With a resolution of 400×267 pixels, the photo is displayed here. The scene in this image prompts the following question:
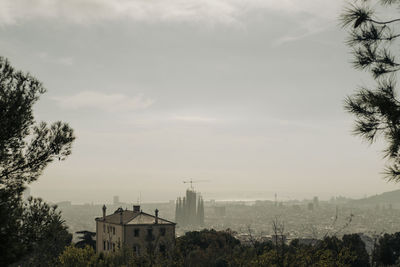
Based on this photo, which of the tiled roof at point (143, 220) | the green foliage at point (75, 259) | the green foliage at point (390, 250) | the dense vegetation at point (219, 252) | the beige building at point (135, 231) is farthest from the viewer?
the tiled roof at point (143, 220)

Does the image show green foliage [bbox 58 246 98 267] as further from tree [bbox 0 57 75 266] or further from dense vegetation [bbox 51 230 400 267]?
tree [bbox 0 57 75 266]

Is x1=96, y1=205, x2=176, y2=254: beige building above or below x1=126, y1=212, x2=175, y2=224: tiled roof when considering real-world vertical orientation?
below

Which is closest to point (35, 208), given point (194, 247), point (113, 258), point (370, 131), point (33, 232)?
point (33, 232)

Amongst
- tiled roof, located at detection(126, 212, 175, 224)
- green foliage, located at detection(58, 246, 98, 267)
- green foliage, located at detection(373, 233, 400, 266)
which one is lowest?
green foliage, located at detection(373, 233, 400, 266)

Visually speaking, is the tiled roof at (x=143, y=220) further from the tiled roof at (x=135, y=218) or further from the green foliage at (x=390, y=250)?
the green foliage at (x=390, y=250)

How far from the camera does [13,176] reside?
679 inches

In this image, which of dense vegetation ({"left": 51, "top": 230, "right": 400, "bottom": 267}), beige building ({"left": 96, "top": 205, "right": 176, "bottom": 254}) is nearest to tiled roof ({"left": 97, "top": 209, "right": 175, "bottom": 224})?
beige building ({"left": 96, "top": 205, "right": 176, "bottom": 254})

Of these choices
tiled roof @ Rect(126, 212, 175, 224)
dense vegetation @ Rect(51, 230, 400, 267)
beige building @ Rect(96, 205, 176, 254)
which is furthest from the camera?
tiled roof @ Rect(126, 212, 175, 224)

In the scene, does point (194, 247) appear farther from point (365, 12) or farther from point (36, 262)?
point (365, 12)

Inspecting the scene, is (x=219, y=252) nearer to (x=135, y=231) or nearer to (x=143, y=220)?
(x=135, y=231)

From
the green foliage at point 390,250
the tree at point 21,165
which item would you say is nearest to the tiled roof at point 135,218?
the green foliage at point 390,250

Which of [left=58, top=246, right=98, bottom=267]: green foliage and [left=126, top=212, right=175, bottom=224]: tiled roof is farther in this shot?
[left=126, top=212, right=175, bottom=224]: tiled roof

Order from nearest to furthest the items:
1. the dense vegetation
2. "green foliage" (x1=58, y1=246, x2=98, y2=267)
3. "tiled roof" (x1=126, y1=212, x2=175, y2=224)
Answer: "green foliage" (x1=58, y1=246, x2=98, y2=267)
the dense vegetation
"tiled roof" (x1=126, y1=212, x2=175, y2=224)

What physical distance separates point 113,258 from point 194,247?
1959cm
